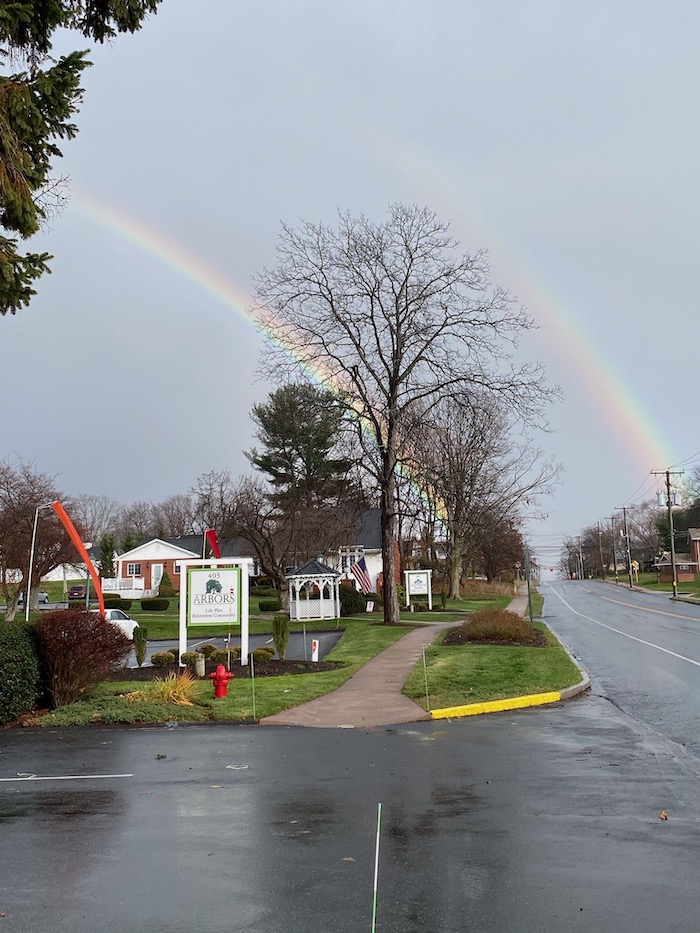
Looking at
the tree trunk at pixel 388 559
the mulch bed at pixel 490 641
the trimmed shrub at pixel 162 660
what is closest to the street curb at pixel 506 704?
the mulch bed at pixel 490 641

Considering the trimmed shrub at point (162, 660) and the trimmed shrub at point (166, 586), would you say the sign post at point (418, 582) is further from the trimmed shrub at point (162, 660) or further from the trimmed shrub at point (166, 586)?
the trimmed shrub at point (166, 586)

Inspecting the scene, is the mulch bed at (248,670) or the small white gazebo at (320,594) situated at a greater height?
the small white gazebo at (320,594)

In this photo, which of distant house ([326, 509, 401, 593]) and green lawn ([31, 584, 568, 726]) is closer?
green lawn ([31, 584, 568, 726])

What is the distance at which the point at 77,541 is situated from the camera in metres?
25.7

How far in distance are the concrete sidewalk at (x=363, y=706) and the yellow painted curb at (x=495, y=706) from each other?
0.34 m

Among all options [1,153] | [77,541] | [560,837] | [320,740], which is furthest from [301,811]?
[77,541]

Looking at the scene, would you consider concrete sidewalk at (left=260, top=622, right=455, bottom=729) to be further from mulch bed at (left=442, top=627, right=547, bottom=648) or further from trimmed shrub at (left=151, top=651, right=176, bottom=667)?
trimmed shrub at (left=151, top=651, right=176, bottom=667)

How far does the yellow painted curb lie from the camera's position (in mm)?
13080

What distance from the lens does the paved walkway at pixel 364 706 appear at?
12.7 m

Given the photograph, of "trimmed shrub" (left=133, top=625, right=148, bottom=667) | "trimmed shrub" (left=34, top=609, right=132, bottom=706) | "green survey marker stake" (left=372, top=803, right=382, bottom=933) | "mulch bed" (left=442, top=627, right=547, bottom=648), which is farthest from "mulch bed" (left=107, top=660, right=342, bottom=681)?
"green survey marker stake" (left=372, top=803, right=382, bottom=933)

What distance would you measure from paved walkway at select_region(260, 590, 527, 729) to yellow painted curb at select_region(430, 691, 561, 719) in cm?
34

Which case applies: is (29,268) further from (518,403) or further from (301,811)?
(518,403)

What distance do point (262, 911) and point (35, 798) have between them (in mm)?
4226

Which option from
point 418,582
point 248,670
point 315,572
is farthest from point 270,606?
point 248,670
